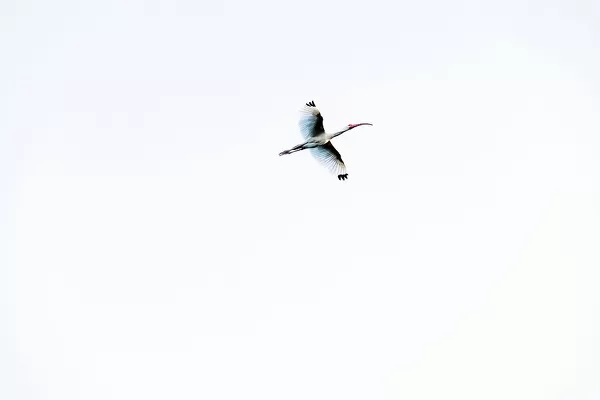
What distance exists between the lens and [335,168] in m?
71.4

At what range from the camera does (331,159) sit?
71.1 m

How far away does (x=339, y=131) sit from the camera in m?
69.2

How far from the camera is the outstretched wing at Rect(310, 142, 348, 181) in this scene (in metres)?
70.5

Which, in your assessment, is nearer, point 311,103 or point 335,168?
point 311,103

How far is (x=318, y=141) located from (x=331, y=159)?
2788mm

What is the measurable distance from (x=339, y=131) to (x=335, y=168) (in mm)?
3506

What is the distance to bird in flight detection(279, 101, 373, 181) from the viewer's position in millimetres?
67000

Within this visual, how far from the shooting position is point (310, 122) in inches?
2657

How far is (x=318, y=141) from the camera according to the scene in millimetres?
68875

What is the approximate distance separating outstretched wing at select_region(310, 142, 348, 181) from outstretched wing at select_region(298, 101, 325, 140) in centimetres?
199

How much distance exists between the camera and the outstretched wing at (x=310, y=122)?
66.8 metres

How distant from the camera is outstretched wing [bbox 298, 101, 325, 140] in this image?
66.8m

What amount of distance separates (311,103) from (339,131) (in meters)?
3.64

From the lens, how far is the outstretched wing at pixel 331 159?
70.5m
